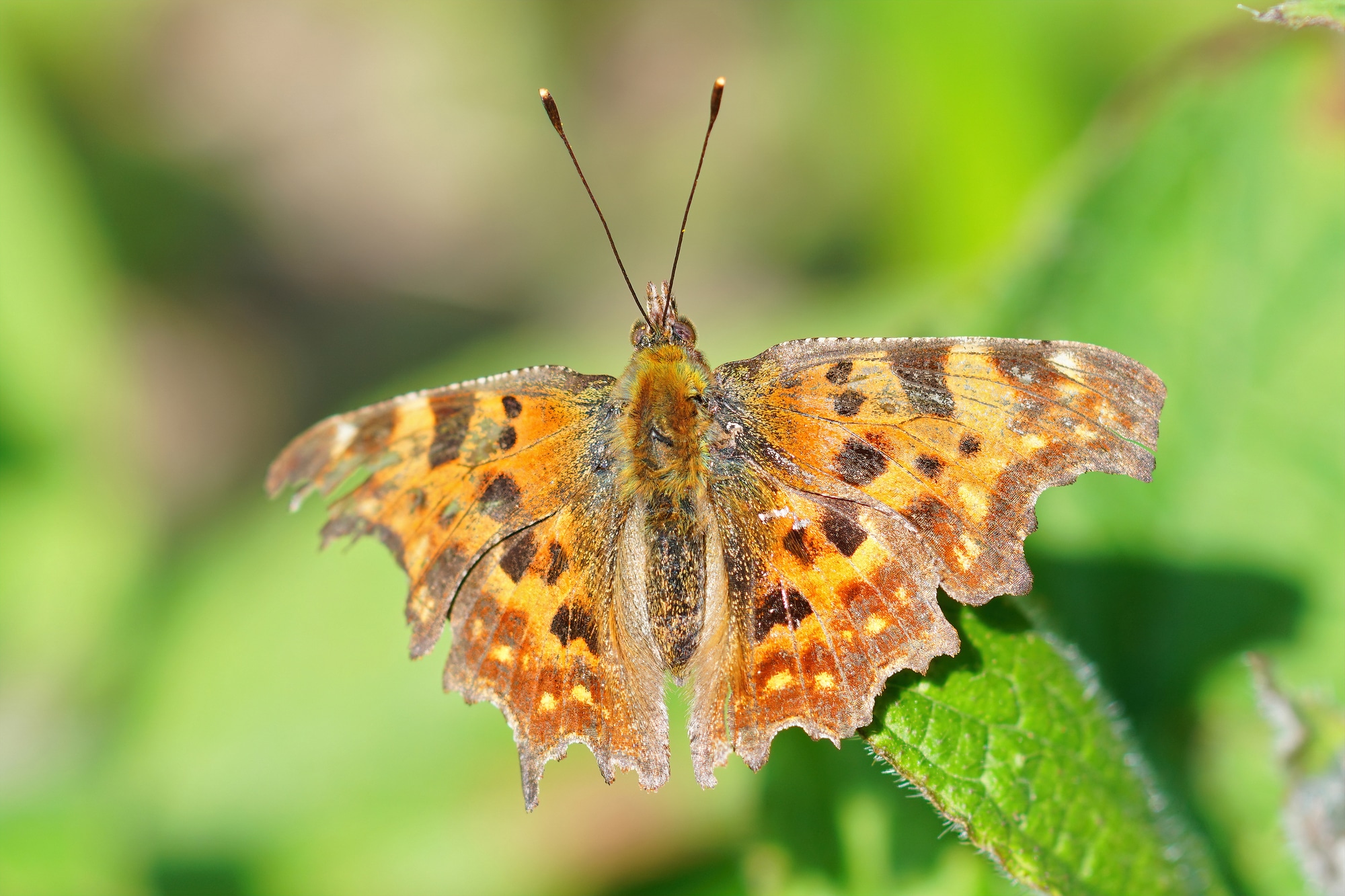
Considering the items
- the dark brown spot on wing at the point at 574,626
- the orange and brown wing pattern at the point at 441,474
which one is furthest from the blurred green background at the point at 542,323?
the orange and brown wing pattern at the point at 441,474

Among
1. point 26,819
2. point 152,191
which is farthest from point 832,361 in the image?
point 152,191

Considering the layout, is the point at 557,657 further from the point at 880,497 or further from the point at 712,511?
the point at 880,497

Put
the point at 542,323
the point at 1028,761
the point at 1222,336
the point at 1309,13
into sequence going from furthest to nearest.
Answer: the point at 542,323 → the point at 1222,336 → the point at 1028,761 → the point at 1309,13

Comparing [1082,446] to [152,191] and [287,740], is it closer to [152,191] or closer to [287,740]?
[287,740]

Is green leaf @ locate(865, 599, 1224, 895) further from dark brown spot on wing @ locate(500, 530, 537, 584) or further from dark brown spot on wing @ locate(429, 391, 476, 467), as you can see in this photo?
dark brown spot on wing @ locate(429, 391, 476, 467)

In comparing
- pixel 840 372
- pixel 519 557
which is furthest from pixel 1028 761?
pixel 519 557

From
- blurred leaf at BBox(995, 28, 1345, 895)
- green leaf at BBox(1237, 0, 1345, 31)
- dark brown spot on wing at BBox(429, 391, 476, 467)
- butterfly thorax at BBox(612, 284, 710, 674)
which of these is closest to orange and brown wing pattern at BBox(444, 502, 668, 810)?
butterfly thorax at BBox(612, 284, 710, 674)
